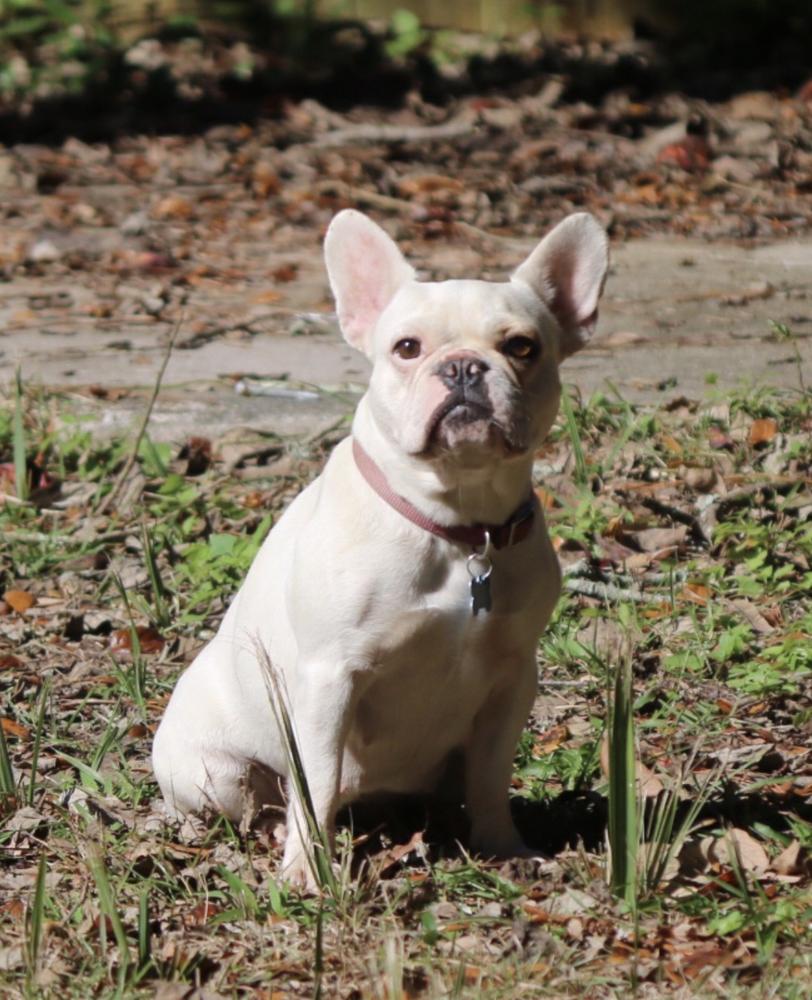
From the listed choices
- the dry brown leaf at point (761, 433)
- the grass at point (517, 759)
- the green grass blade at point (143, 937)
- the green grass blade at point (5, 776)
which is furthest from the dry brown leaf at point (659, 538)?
the green grass blade at point (143, 937)

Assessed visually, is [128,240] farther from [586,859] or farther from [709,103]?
[586,859]

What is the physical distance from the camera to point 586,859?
10.8 ft

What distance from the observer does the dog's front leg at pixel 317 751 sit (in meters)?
3.18

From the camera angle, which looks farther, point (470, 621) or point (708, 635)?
point (708, 635)

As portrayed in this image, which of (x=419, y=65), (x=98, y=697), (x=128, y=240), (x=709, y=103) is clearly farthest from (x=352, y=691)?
(x=419, y=65)

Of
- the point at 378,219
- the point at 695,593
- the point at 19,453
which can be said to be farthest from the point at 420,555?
the point at 378,219

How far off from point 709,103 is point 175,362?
15.5 ft

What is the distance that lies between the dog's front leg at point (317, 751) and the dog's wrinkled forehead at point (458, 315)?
27.8 inches

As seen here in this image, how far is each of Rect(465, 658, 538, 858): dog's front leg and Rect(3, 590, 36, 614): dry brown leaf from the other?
1973mm

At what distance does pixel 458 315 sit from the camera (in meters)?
3.23

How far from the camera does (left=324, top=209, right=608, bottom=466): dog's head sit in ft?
10.1

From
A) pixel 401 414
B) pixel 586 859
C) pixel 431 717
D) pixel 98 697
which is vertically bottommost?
pixel 98 697

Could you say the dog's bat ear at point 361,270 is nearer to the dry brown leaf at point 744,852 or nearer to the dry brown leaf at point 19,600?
the dry brown leaf at point 744,852

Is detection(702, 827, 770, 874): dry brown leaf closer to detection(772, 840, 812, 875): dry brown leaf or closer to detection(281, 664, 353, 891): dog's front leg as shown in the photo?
detection(772, 840, 812, 875): dry brown leaf
